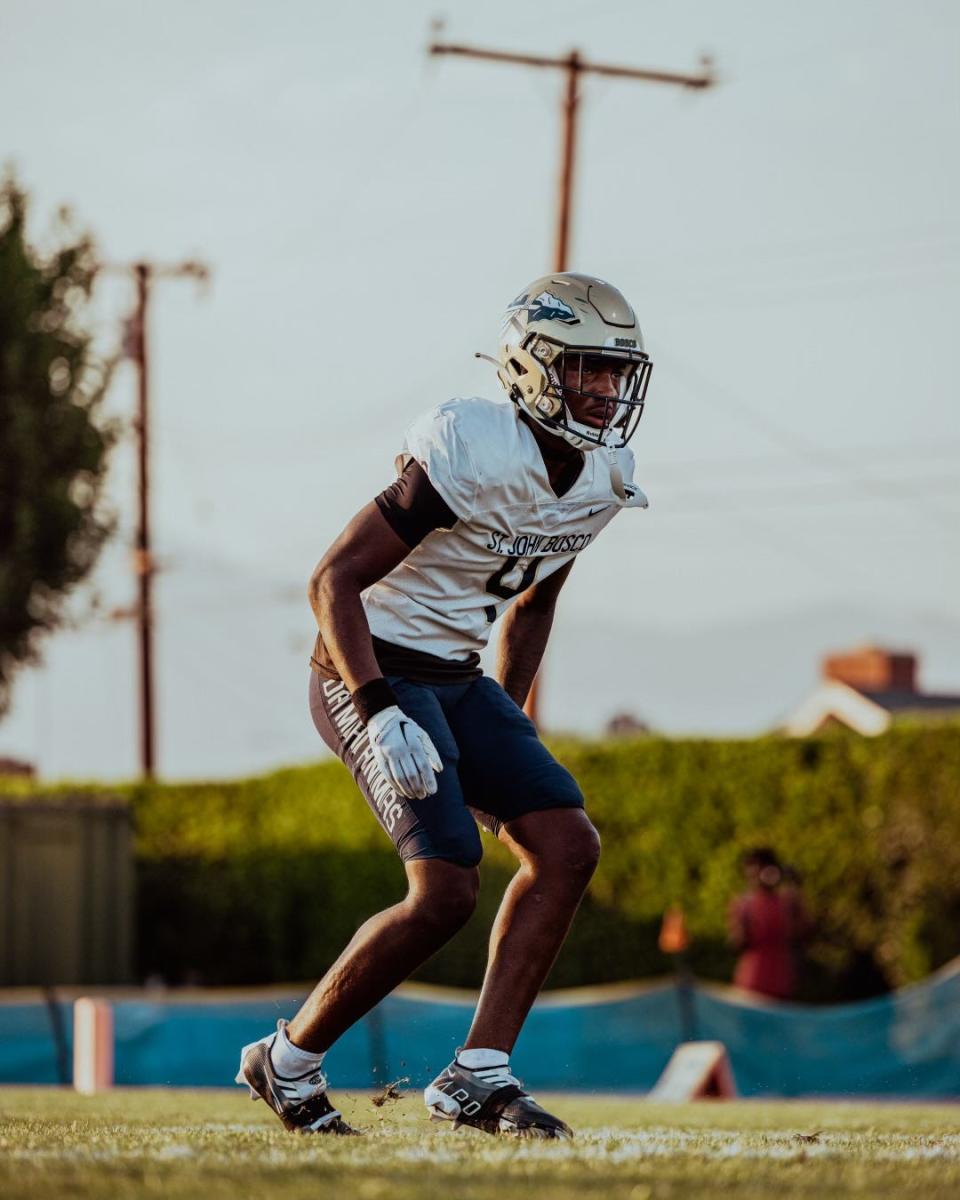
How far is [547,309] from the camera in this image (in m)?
5.69

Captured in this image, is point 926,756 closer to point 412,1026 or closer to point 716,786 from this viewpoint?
point 716,786

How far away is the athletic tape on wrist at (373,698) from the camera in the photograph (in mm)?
5285

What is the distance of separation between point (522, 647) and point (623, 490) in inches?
24.1

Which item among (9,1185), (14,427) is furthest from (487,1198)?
(14,427)

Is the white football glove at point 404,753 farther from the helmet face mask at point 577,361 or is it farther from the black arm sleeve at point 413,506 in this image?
the helmet face mask at point 577,361

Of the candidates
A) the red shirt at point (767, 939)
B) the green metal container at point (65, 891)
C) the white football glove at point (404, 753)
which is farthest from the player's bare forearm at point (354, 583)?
the green metal container at point (65, 891)

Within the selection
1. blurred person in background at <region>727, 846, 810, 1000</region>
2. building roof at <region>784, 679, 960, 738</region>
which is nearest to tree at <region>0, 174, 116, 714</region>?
blurred person in background at <region>727, 846, 810, 1000</region>

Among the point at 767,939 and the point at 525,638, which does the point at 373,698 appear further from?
the point at 767,939

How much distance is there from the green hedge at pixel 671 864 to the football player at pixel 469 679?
39.8 ft

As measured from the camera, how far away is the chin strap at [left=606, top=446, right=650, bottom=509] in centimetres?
582

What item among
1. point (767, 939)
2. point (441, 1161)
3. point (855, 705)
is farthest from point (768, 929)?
point (855, 705)

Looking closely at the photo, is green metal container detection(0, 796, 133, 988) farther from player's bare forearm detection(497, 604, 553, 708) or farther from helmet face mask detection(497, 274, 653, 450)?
helmet face mask detection(497, 274, 653, 450)

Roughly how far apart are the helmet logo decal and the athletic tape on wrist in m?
1.11

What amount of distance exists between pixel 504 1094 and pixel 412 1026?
7807 millimetres
